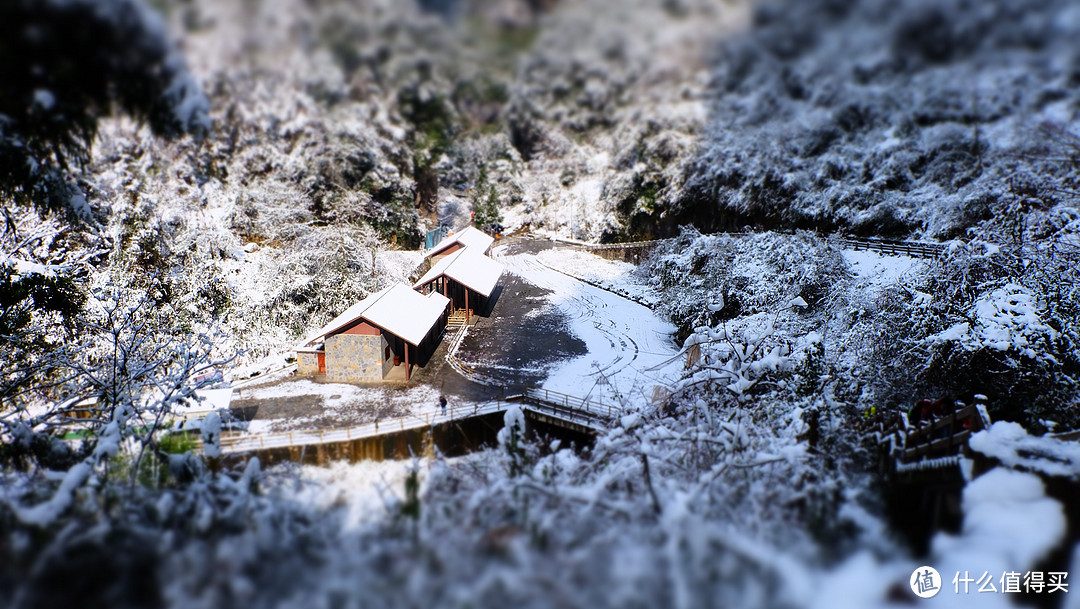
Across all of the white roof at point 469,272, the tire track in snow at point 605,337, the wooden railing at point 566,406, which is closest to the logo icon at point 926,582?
the tire track in snow at point 605,337

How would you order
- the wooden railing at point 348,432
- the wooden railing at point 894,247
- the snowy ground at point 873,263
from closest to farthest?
the wooden railing at point 348,432 < the snowy ground at point 873,263 < the wooden railing at point 894,247

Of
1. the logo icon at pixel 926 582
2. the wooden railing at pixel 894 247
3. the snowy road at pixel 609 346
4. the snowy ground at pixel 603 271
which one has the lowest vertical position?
the logo icon at pixel 926 582

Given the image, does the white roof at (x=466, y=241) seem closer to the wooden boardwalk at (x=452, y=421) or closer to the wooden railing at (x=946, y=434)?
the wooden boardwalk at (x=452, y=421)

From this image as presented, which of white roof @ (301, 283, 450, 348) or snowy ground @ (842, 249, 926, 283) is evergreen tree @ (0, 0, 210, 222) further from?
snowy ground @ (842, 249, 926, 283)

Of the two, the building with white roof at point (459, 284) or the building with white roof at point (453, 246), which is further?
Result: the building with white roof at point (453, 246)

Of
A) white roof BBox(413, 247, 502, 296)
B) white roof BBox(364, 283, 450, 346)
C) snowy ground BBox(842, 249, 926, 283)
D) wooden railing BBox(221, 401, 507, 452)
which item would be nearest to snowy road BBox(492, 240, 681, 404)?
wooden railing BBox(221, 401, 507, 452)

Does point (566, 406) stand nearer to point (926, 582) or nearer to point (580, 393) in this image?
point (580, 393)

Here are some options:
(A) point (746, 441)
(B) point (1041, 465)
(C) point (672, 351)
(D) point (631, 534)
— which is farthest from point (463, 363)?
(B) point (1041, 465)

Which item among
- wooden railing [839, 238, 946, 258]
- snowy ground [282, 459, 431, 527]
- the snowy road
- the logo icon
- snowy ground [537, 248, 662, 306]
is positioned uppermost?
snowy ground [537, 248, 662, 306]
